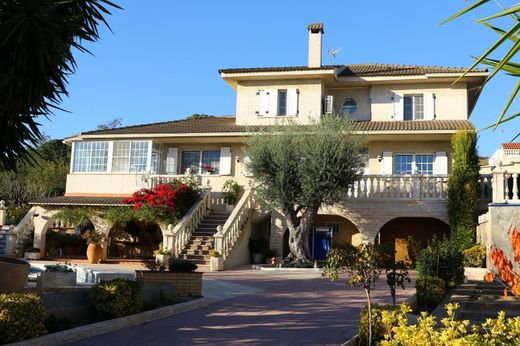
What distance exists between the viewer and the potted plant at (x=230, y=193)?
23922 millimetres

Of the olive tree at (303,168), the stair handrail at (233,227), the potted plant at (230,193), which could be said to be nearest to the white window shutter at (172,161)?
the potted plant at (230,193)

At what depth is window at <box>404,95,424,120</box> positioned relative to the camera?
24.8 m

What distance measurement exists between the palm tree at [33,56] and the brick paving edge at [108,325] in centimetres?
358

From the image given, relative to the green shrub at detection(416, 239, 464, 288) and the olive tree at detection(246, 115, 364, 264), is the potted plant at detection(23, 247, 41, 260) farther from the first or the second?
the green shrub at detection(416, 239, 464, 288)

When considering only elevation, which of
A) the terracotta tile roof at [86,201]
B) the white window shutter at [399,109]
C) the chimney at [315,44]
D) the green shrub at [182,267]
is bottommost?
the green shrub at [182,267]

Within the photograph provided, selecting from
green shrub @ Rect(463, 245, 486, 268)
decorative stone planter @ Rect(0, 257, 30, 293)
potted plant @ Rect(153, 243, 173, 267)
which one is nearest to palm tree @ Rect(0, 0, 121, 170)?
decorative stone planter @ Rect(0, 257, 30, 293)

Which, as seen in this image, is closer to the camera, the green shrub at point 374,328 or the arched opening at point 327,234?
the green shrub at point 374,328

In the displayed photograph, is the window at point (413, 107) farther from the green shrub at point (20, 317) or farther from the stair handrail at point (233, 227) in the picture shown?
the green shrub at point (20, 317)

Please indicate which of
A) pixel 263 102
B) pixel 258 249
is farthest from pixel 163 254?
pixel 263 102

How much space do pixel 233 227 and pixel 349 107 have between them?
9.24 metres

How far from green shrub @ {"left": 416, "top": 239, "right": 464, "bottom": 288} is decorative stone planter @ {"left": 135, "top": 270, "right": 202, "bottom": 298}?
493cm

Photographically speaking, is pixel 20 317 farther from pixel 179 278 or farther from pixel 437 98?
pixel 437 98

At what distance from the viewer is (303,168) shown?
19859mm

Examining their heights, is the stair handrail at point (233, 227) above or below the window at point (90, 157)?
below
